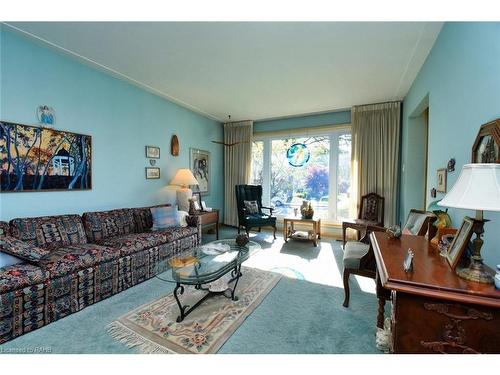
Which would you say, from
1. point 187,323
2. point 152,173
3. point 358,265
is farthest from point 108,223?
point 358,265

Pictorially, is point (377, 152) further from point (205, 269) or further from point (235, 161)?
point (205, 269)

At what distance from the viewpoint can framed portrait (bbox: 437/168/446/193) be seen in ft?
6.61

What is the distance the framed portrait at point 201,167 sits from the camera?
483cm

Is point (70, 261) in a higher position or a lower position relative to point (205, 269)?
higher

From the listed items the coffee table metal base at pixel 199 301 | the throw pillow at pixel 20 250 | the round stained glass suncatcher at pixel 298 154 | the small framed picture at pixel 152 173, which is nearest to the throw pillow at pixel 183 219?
the small framed picture at pixel 152 173

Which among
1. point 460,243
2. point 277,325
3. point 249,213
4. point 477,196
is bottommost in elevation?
point 277,325

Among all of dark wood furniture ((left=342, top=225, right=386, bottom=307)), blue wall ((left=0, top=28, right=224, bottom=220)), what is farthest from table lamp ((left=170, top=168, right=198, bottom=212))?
dark wood furniture ((left=342, top=225, right=386, bottom=307))

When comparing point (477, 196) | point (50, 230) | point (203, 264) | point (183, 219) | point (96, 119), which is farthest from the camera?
point (183, 219)

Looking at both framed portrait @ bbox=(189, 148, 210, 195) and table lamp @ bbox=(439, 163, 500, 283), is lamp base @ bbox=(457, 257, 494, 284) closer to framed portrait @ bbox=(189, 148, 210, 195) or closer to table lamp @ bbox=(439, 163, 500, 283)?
table lamp @ bbox=(439, 163, 500, 283)

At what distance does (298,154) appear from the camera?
516cm

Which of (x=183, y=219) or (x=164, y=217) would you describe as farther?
(x=183, y=219)

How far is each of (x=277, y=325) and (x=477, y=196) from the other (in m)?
1.62

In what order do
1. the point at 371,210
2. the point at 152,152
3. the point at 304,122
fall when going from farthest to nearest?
the point at 304,122 → the point at 371,210 → the point at 152,152

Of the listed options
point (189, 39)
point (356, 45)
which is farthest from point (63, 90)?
point (356, 45)
